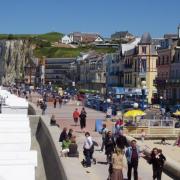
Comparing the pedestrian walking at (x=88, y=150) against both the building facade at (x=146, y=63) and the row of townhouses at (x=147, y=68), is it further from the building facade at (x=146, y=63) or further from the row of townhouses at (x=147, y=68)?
the building facade at (x=146, y=63)

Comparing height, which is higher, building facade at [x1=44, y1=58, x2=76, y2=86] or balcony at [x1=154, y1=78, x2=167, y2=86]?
building facade at [x1=44, y1=58, x2=76, y2=86]

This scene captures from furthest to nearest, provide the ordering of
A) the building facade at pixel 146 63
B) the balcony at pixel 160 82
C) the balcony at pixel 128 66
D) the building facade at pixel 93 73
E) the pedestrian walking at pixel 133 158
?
the building facade at pixel 93 73, the balcony at pixel 128 66, the building facade at pixel 146 63, the balcony at pixel 160 82, the pedestrian walking at pixel 133 158

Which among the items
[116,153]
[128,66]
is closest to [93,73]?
[128,66]

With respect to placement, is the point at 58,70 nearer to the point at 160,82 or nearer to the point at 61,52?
the point at 61,52

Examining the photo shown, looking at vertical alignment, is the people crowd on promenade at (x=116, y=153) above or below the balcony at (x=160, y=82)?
below

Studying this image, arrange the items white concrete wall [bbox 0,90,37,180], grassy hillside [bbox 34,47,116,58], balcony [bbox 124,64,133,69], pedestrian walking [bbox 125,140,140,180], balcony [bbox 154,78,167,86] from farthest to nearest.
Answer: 1. grassy hillside [bbox 34,47,116,58]
2. balcony [bbox 124,64,133,69]
3. balcony [bbox 154,78,167,86]
4. pedestrian walking [bbox 125,140,140,180]
5. white concrete wall [bbox 0,90,37,180]

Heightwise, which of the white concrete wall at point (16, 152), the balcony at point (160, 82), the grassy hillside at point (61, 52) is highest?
the grassy hillside at point (61, 52)

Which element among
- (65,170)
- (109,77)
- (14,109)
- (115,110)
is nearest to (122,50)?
(109,77)

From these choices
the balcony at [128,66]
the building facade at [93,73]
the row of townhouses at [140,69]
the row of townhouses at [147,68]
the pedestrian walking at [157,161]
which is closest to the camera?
the pedestrian walking at [157,161]

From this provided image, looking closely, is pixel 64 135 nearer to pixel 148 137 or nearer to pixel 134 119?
pixel 148 137

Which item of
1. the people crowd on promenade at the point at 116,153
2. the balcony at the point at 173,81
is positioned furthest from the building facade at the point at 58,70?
the people crowd on promenade at the point at 116,153

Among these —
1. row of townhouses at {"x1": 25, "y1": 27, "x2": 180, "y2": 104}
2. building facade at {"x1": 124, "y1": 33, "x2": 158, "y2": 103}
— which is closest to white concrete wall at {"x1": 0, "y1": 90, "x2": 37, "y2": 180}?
row of townhouses at {"x1": 25, "y1": 27, "x2": 180, "y2": 104}

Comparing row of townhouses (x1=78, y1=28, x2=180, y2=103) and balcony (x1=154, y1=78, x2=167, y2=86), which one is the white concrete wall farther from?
balcony (x1=154, y1=78, x2=167, y2=86)

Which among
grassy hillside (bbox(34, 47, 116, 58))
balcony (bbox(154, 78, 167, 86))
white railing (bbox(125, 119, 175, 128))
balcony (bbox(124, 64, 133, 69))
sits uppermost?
grassy hillside (bbox(34, 47, 116, 58))
